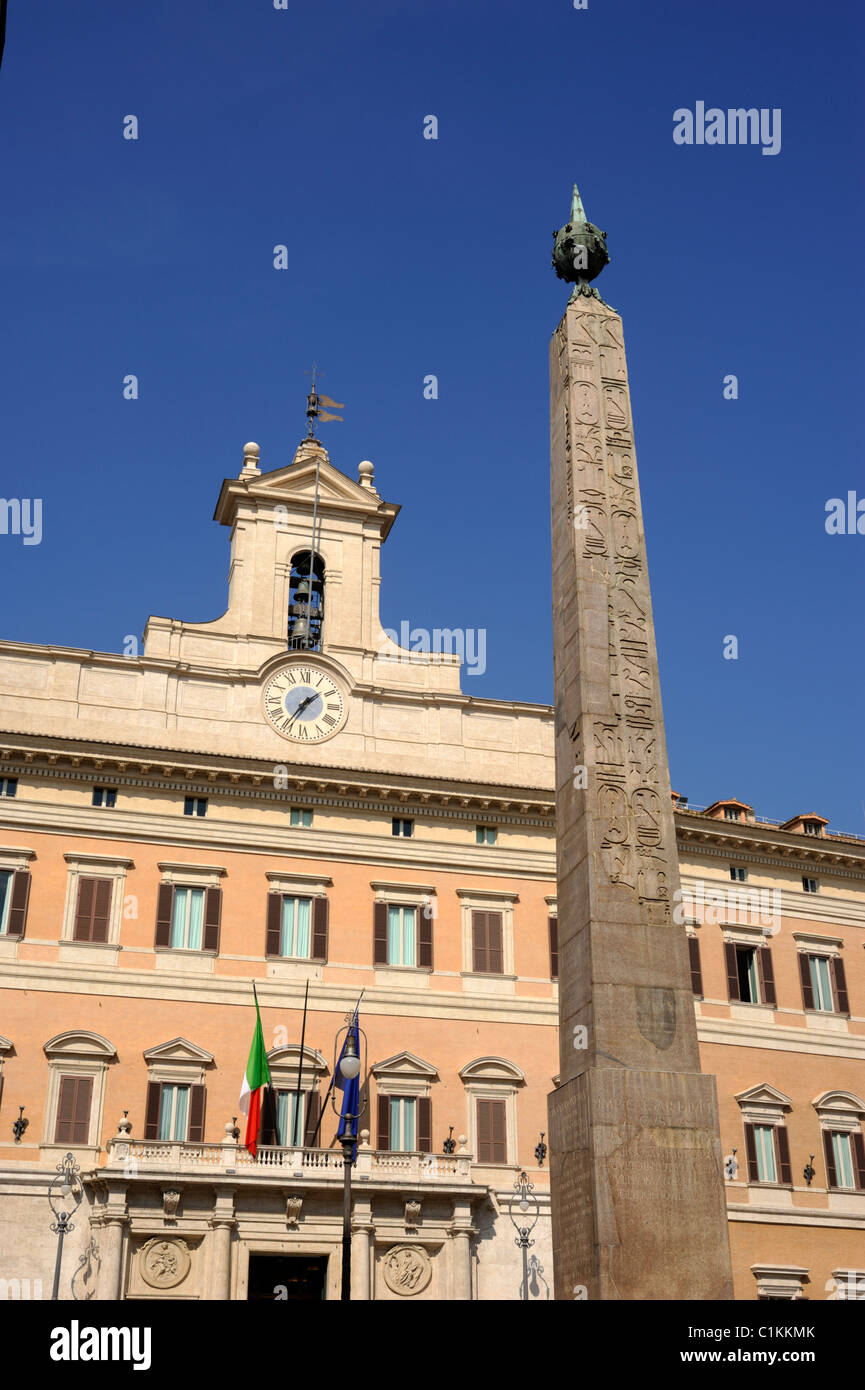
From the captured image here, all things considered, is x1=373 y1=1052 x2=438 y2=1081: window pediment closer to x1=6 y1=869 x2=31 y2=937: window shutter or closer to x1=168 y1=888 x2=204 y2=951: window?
x1=168 y1=888 x2=204 y2=951: window

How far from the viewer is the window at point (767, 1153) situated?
99.2 feet

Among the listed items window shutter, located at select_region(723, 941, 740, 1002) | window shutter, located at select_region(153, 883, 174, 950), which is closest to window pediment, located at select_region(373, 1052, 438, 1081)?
window shutter, located at select_region(153, 883, 174, 950)

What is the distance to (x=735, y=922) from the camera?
3238 centimetres

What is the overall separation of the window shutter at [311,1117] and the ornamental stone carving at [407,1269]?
7.86 ft

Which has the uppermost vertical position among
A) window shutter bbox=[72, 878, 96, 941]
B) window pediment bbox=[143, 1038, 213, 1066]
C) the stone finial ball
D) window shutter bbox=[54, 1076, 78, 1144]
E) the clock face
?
the clock face

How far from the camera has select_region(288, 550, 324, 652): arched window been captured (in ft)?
104

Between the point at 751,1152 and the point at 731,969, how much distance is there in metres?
3.76

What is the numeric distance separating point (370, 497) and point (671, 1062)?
2179 cm

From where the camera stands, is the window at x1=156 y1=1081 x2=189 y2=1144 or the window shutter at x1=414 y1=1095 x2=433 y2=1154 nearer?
the window at x1=156 y1=1081 x2=189 y2=1144

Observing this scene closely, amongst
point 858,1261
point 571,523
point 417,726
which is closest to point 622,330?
point 571,523

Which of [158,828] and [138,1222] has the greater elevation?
[158,828]

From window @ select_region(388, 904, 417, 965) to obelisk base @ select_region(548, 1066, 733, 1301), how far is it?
53.0 feet
